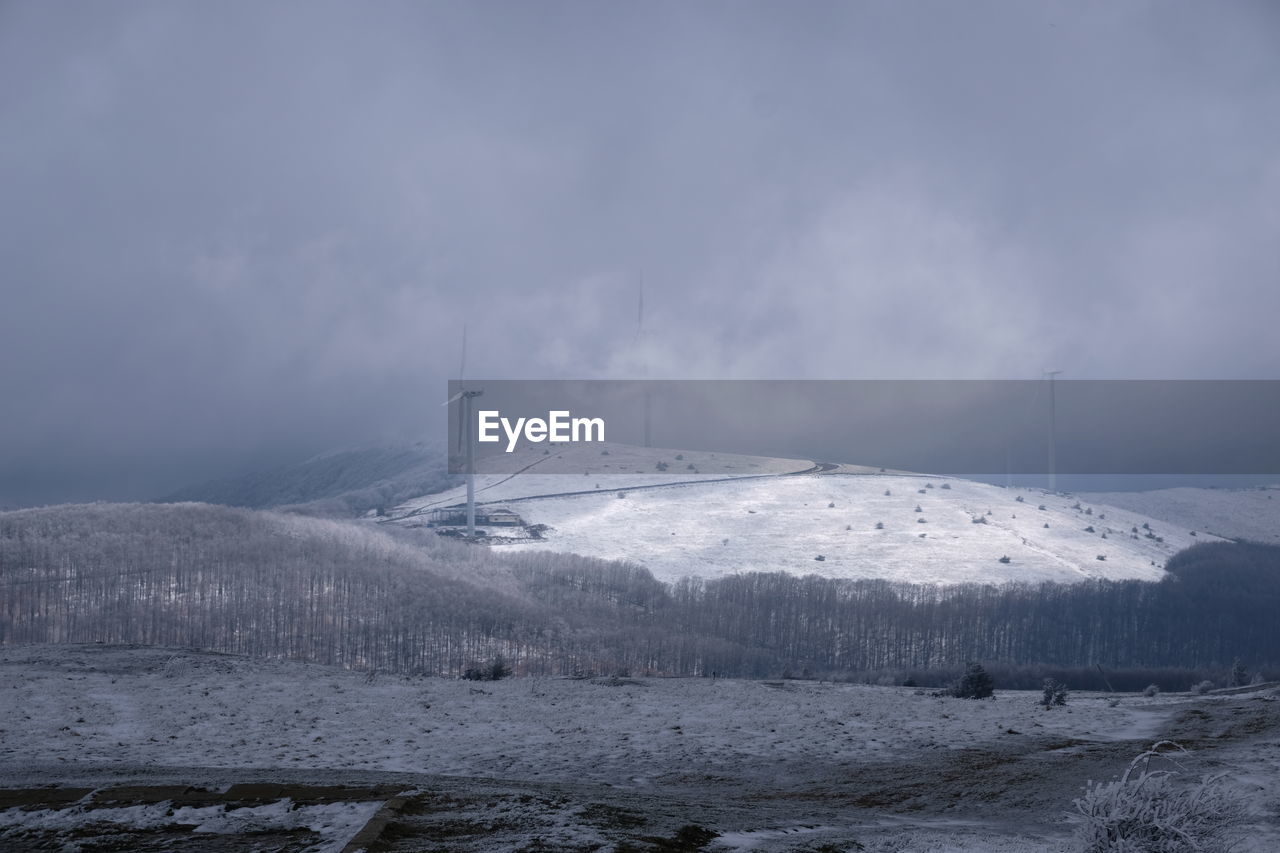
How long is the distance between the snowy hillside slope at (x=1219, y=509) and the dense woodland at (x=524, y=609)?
42.6 m

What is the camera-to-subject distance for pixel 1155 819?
396 inches

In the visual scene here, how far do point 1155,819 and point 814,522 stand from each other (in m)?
80.0

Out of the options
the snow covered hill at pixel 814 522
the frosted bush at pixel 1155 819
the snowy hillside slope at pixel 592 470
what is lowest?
the frosted bush at pixel 1155 819

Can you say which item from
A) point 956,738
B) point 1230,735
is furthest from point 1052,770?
point 1230,735

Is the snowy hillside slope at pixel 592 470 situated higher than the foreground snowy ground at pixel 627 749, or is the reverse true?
the snowy hillside slope at pixel 592 470

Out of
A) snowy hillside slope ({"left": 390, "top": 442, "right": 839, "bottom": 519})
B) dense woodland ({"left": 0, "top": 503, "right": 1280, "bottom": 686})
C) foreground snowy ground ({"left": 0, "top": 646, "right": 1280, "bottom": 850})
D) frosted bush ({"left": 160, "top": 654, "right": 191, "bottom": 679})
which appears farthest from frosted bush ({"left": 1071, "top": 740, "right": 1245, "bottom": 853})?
snowy hillside slope ({"left": 390, "top": 442, "right": 839, "bottom": 519})

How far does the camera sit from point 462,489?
119125mm

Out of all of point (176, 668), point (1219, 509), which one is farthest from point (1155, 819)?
point (1219, 509)

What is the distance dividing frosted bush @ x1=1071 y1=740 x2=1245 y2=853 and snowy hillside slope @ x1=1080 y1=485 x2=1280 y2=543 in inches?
4757

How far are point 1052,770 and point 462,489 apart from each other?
105521mm

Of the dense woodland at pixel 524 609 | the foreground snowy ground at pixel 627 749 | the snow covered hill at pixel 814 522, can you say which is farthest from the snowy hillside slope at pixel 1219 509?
the foreground snowy ground at pixel 627 749

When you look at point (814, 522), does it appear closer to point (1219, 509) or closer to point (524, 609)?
point (524, 609)

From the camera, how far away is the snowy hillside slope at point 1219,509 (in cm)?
12069

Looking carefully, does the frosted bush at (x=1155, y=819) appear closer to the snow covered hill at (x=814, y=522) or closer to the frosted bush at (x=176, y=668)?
the frosted bush at (x=176, y=668)
